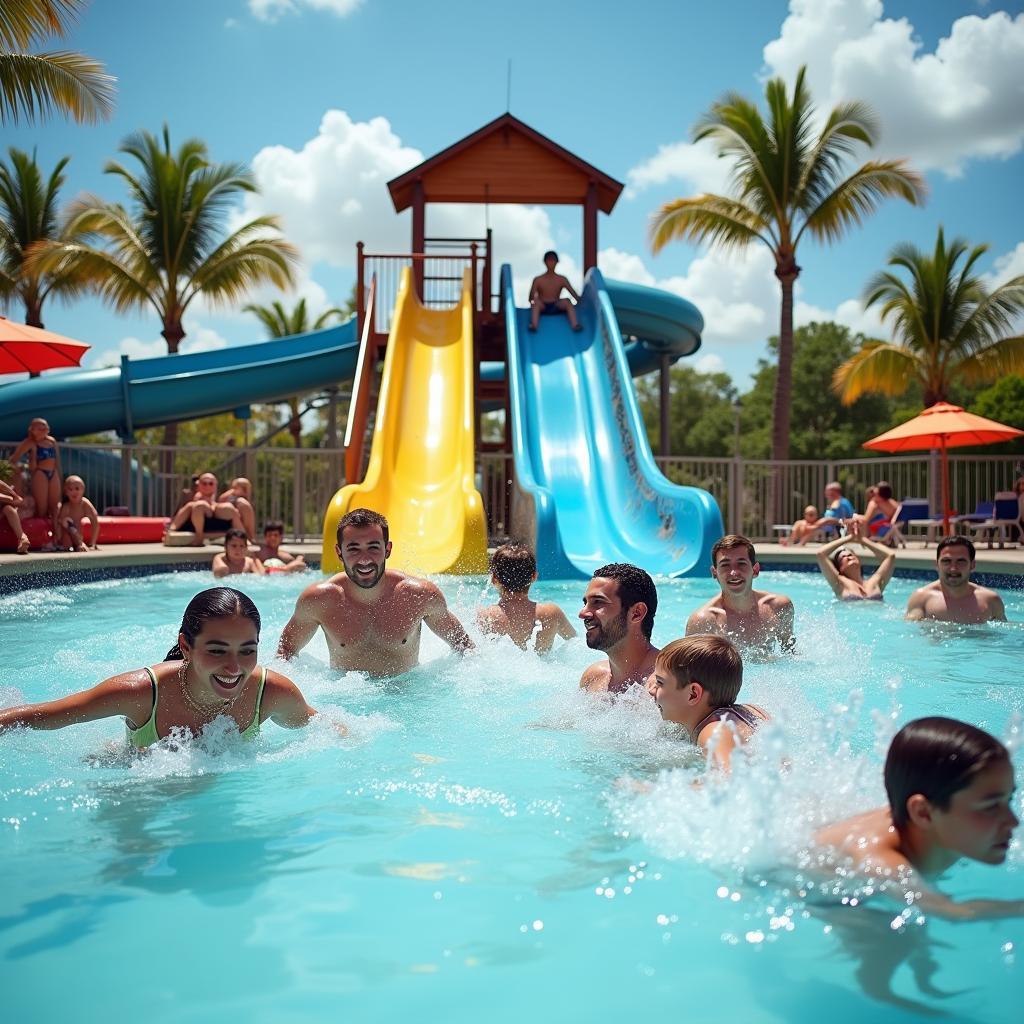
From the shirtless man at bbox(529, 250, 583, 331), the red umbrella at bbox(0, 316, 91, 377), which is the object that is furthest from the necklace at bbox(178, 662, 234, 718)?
the shirtless man at bbox(529, 250, 583, 331)

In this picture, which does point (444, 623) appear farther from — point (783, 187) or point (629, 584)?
point (783, 187)

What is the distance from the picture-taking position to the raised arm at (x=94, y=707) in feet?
9.73

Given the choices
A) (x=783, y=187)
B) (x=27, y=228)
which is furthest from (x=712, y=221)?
(x=27, y=228)

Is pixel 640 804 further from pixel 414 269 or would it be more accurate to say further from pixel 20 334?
pixel 414 269

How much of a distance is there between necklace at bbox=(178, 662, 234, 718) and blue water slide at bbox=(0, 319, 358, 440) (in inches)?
528

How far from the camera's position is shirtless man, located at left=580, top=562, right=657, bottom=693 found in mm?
3811

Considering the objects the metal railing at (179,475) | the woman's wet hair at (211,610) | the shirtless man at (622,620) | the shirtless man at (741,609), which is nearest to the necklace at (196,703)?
the woman's wet hair at (211,610)

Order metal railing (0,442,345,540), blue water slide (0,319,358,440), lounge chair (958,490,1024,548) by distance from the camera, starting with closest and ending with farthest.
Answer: metal railing (0,442,345,540) → lounge chair (958,490,1024,548) → blue water slide (0,319,358,440)

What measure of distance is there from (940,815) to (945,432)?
38.0 ft

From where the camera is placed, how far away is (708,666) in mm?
3035

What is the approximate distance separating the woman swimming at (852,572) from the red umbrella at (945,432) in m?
Answer: 4.40

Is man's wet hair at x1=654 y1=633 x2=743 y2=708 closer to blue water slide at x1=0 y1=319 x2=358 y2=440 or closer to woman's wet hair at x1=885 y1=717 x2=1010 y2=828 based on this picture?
woman's wet hair at x1=885 y1=717 x2=1010 y2=828

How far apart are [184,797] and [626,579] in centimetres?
174

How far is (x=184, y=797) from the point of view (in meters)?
3.17
